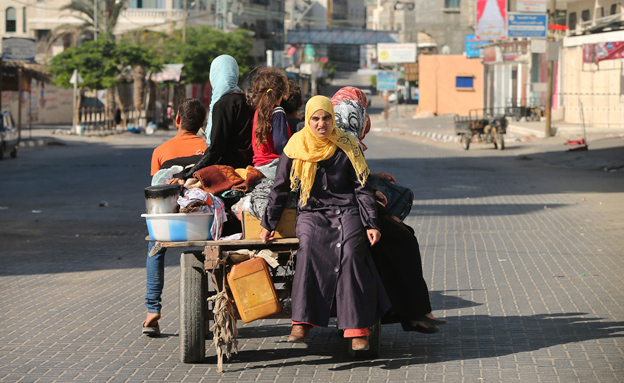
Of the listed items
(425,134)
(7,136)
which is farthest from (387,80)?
(7,136)

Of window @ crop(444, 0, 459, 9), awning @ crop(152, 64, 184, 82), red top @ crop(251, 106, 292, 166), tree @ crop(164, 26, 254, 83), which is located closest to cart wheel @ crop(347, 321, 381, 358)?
red top @ crop(251, 106, 292, 166)

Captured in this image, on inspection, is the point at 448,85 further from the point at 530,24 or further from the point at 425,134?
the point at 530,24

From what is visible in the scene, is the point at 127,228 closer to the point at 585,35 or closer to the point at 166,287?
the point at 166,287

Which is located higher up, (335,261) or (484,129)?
(484,129)

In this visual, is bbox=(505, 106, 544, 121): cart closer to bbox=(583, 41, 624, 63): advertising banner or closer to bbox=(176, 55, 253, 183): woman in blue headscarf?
bbox=(583, 41, 624, 63): advertising banner

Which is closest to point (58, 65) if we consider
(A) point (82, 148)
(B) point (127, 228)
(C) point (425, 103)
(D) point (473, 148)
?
(A) point (82, 148)

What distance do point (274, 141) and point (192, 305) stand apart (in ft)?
3.95

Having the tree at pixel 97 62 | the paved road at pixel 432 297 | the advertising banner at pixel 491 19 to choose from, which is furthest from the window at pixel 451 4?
the paved road at pixel 432 297

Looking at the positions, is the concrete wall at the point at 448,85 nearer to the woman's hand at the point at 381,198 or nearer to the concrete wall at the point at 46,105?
the concrete wall at the point at 46,105

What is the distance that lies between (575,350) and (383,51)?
79285mm

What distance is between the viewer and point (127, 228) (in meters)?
13.2

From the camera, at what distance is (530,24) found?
122 ft

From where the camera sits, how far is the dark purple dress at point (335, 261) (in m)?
5.36

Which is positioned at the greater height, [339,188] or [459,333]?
[339,188]
